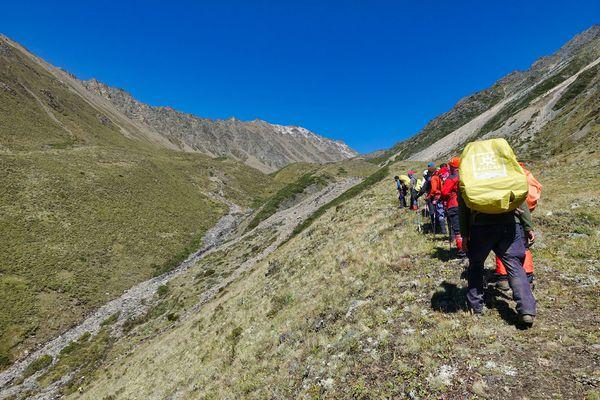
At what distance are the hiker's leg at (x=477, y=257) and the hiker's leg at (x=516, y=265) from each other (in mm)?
293

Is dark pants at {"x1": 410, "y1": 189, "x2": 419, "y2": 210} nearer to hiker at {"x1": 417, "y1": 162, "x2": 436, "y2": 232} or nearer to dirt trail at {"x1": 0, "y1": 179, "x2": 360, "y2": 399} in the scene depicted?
hiker at {"x1": 417, "y1": 162, "x2": 436, "y2": 232}

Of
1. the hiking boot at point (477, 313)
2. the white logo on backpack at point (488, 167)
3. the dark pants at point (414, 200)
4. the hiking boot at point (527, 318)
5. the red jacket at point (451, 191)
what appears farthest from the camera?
the dark pants at point (414, 200)

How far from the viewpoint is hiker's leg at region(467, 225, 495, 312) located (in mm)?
7855

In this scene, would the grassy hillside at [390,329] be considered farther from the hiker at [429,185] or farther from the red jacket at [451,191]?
the red jacket at [451,191]

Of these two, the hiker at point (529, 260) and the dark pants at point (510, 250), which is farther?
the hiker at point (529, 260)

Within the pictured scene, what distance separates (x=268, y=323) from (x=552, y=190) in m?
16.8

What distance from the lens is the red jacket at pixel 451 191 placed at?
43.5ft

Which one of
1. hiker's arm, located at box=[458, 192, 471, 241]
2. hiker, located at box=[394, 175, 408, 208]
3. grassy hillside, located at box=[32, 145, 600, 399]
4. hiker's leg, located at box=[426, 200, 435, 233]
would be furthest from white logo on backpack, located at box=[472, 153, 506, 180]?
hiker, located at box=[394, 175, 408, 208]

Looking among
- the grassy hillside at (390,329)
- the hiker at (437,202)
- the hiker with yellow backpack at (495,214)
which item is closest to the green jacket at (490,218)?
the hiker with yellow backpack at (495,214)

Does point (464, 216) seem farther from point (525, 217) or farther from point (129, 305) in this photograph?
point (129, 305)

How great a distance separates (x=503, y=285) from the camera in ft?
30.5

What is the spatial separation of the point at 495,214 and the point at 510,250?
101cm

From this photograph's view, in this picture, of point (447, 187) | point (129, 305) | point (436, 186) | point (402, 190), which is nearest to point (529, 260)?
point (447, 187)

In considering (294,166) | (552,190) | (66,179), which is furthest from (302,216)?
(294,166)
